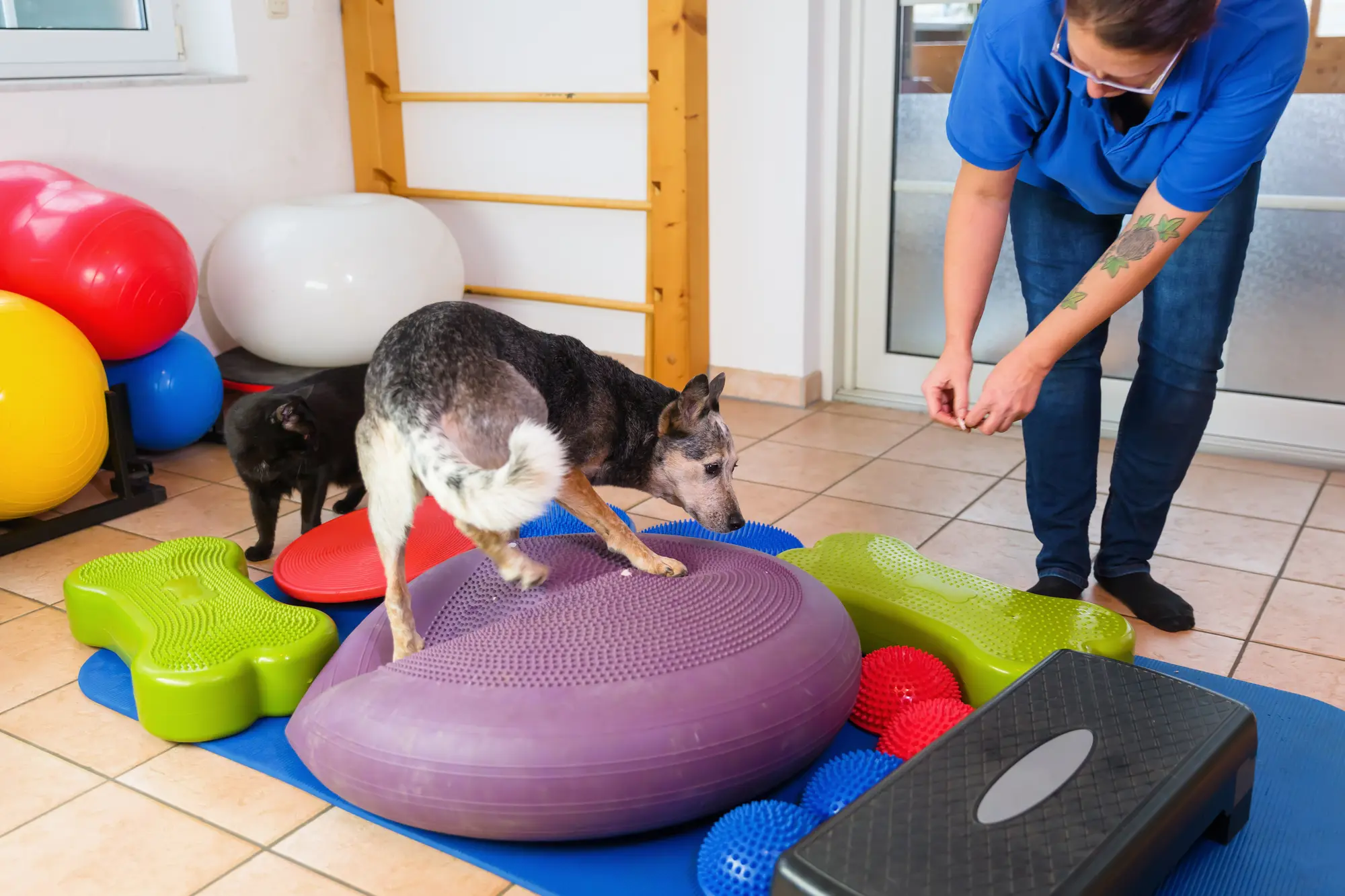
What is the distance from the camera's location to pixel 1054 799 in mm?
1349

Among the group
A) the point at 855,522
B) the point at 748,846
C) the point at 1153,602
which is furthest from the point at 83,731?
the point at 1153,602

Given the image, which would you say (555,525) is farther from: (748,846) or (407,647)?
(748,846)

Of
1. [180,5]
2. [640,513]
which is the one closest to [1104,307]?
[640,513]

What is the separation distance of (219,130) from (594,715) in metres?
3.13

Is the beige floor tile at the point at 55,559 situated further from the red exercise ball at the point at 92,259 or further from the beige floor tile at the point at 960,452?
the beige floor tile at the point at 960,452

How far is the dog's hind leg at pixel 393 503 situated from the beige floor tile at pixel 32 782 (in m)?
0.52

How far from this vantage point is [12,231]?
2797 mm

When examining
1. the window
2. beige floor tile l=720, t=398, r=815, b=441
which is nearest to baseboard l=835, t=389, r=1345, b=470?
beige floor tile l=720, t=398, r=815, b=441

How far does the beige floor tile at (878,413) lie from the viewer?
148 inches

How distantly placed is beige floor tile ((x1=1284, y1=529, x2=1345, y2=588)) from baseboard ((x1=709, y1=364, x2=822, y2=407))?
1624mm

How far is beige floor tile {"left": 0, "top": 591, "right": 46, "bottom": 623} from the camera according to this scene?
2389 millimetres

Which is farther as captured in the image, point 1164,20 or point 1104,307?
point 1104,307

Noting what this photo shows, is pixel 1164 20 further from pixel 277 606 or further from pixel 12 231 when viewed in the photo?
pixel 12 231

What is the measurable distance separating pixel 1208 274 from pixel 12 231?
2729 millimetres
